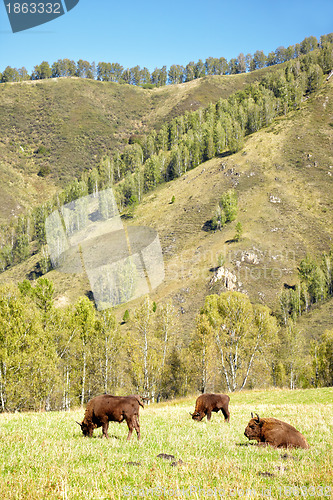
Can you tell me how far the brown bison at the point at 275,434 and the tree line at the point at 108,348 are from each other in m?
27.0

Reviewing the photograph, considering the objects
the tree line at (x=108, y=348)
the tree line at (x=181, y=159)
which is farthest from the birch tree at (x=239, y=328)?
the tree line at (x=181, y=159)

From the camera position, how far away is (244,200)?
5226 inches

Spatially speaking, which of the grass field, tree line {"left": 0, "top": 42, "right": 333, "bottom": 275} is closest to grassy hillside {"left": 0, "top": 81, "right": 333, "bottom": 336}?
tree line {"left": 0, "top": 42, "right": 333, "bottom": 275}

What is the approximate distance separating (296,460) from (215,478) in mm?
2752

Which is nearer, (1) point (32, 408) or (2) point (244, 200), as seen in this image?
(1) point (32, 408)

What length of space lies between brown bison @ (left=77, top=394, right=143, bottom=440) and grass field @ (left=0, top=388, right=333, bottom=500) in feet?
1.78

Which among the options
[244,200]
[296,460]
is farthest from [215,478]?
[244,200]

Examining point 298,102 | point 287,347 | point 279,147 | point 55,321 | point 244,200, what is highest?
point 298,102

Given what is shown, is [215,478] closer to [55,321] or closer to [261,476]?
[261,476]

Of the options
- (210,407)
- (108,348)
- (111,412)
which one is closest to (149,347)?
(108,348)

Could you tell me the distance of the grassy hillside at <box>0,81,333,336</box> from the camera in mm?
106000

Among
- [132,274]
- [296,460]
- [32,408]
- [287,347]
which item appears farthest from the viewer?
[132,274]

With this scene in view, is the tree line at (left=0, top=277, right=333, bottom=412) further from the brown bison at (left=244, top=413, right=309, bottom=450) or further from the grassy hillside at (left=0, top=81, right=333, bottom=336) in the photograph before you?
the grassy hillside at (left=0, top=81, right=333, bottom=336)

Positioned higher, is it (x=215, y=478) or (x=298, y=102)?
(x=298, y=102)
